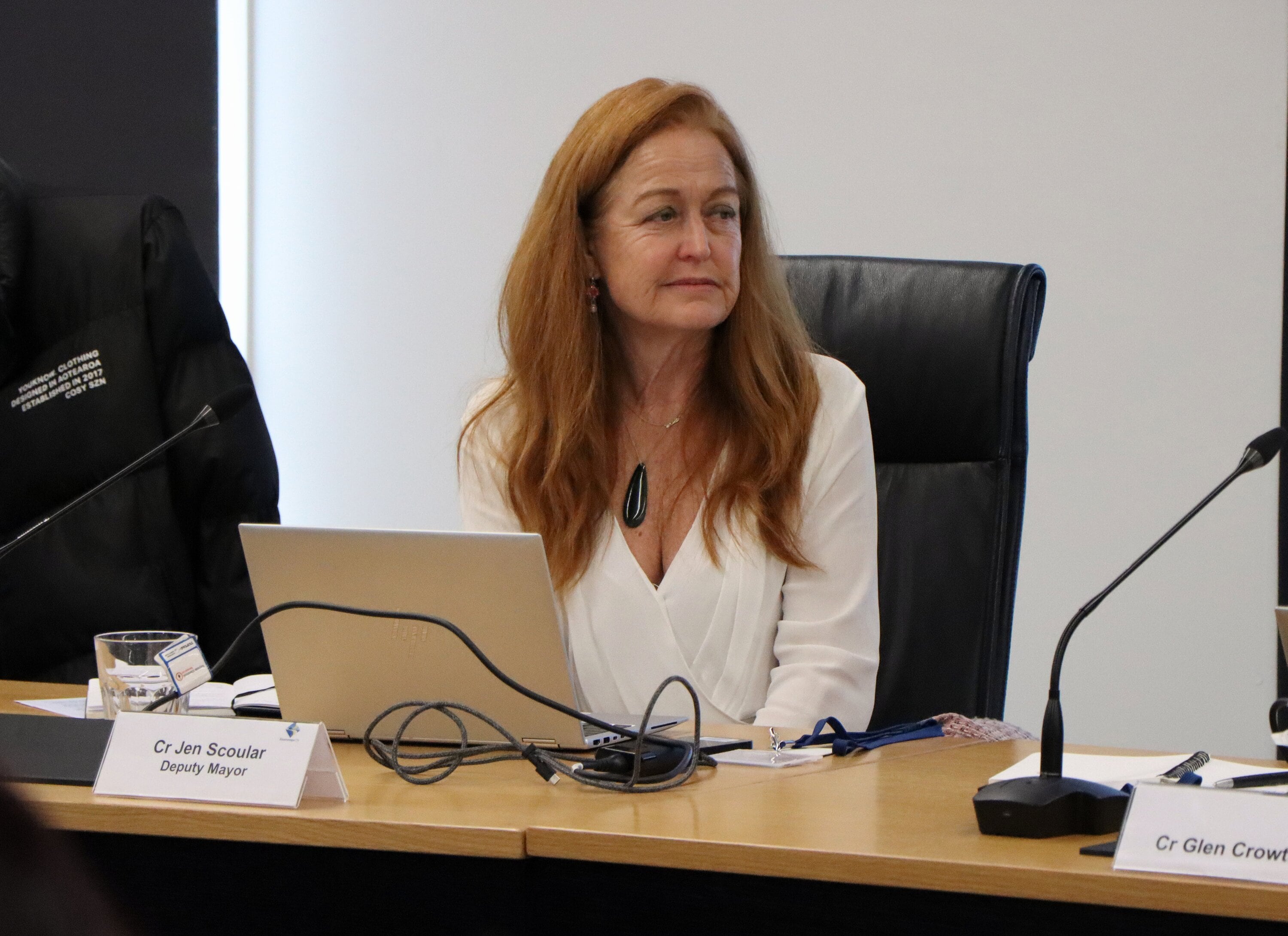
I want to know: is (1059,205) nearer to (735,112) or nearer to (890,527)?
(735,112)

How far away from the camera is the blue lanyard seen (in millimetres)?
1294

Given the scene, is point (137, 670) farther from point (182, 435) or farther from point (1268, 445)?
point (1268, 445)

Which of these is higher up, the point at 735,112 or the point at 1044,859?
the point at 735,112

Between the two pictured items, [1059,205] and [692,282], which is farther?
[1059,205]

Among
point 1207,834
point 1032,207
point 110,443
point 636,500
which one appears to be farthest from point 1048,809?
point 1032,207

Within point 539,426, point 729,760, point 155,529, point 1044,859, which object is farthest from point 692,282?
point 1044,859

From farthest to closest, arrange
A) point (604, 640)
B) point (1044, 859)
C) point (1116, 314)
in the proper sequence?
1. point (1116, 314)
2. point (604, 640)
3. point (1044, 859)

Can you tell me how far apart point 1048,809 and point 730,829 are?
0.21m

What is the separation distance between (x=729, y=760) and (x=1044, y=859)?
1.29 feet

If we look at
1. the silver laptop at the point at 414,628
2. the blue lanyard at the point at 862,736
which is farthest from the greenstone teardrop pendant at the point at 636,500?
the silver laptop at the point at 414,628

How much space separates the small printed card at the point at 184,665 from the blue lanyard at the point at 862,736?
535 mm

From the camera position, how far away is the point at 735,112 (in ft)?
9.68

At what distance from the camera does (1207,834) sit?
86 cm

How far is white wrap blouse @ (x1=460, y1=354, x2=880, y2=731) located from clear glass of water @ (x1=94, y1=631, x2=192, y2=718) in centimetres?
50
